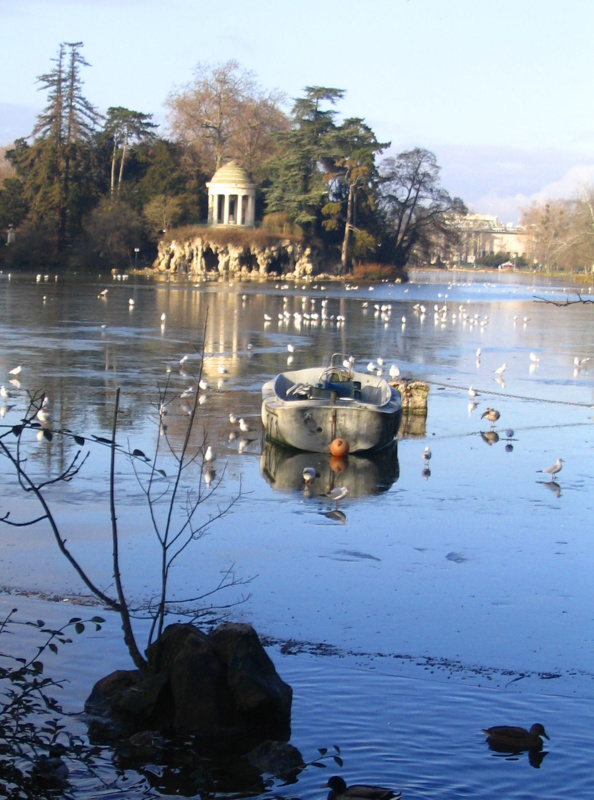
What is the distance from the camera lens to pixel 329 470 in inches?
511

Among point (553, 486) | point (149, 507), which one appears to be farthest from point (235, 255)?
point (149, 507)

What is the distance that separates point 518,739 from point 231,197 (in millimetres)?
73561

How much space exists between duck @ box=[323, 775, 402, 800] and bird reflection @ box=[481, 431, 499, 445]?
33.6ft

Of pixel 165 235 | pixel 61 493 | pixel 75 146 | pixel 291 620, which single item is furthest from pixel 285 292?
pixel 291 620

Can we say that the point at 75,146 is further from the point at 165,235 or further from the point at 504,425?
the point at 504,425

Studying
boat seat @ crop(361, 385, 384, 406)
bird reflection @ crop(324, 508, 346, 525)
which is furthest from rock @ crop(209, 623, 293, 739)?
boat seat @ crop(361, 385, 384, 406)

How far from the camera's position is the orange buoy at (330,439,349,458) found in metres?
13.5

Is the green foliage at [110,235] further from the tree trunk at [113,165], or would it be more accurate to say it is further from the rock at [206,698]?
the rock at [206,698]

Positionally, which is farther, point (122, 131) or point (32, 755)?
point (122, 131)

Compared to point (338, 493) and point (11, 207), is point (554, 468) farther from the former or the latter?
point (11, 207)

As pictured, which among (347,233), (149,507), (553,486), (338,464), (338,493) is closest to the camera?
(149,507)

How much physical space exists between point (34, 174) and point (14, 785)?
76366 mm

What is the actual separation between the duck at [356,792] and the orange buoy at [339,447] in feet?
28.1

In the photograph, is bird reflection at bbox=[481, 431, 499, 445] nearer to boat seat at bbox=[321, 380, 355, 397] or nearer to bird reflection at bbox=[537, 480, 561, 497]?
boat seat at bbox=[321, 380, 355, 397]
